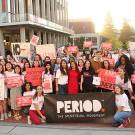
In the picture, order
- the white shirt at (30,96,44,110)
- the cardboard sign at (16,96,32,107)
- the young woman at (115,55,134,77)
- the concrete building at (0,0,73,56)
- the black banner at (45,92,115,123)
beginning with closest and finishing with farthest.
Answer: the black banner at (45,92,115,123) → the white shirt at (30,96,44,110) → the cardboard sign at (16,96,32,107) → the young woman at (115,55,134,77) → the concrete building at (0,0,73,56)

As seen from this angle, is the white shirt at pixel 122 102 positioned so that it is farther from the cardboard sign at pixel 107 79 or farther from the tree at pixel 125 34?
the tree at pixel 125 34

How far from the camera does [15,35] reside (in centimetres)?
4922

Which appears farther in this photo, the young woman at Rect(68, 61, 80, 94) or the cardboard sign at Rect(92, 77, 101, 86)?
the young woman at Rect(68, 61, 80, 94)

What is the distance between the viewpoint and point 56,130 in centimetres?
905

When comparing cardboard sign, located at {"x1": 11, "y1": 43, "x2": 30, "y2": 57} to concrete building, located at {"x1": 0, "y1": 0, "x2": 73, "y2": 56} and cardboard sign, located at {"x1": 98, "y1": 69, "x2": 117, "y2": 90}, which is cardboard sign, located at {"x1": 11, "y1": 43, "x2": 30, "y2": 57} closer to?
cardboard sign, located at {"x1": 98, "y1": 69, "x2": 117, "y2": 90}

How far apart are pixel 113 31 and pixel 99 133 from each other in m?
98.9

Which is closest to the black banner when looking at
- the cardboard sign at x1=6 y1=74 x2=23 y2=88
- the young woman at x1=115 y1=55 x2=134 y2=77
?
the cardboard sign at x1=6 y1=74 x2=23 y2=88

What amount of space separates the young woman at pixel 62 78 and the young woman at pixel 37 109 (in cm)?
86

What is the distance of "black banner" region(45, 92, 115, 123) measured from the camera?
9594 mm

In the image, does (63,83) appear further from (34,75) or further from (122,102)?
(122,102)

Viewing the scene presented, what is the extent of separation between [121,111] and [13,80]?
3.39 m

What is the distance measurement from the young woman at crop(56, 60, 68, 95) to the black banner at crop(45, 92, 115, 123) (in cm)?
101

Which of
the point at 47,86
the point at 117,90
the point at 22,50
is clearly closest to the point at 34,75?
the point at 47,86

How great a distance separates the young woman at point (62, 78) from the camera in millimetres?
10633
